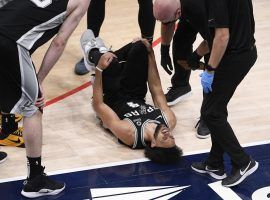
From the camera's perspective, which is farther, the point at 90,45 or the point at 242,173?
the point at 90,45

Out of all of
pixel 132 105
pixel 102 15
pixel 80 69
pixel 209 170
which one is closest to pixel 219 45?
pixel 209 170

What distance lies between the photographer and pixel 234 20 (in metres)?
3.75

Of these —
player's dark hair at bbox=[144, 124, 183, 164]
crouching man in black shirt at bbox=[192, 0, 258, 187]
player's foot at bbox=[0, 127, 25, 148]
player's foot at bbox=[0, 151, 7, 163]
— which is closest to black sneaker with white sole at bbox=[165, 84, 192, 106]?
player's dark hair at bbox=[144, 124, 183, 164]

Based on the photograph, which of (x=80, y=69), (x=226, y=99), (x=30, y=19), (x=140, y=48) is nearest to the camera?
(x=30, y=19)

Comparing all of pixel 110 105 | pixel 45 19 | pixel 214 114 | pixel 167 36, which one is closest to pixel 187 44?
pixel 167 36

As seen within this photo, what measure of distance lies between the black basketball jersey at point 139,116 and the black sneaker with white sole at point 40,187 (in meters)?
0.85

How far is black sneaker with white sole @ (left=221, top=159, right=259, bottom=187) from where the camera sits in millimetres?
4176

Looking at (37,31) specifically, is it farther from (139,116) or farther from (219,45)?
(139,116)

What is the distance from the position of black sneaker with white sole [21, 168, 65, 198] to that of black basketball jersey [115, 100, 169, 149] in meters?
0.85

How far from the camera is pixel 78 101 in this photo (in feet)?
18.7

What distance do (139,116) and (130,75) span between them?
0.51 meters

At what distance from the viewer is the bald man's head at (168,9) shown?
390 cm

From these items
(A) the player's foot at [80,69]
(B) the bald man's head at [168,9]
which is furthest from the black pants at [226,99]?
(A) the player's foot at [80,69]

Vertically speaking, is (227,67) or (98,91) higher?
(227,67)
